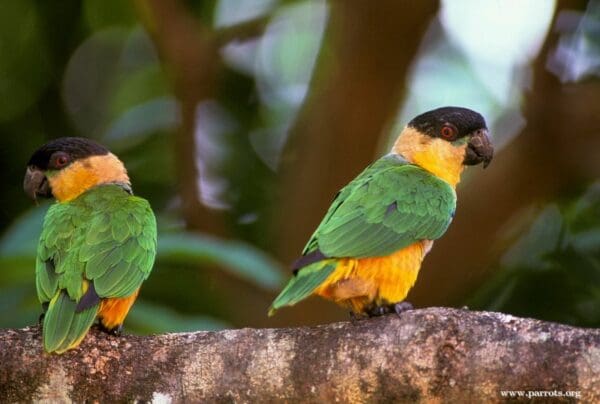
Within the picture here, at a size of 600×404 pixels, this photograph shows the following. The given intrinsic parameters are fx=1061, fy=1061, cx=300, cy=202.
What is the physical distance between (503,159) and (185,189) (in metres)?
2.03

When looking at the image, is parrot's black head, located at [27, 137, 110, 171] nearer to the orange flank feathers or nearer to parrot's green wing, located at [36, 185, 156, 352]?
parrot's green wing, located at [36, 185, 156, 352]

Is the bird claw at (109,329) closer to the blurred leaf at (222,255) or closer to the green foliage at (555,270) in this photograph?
the blurred leaf at (222,255)

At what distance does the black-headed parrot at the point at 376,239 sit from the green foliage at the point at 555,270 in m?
1.77

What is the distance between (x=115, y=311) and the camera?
176 inches

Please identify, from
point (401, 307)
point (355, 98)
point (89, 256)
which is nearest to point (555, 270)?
point (355, 98)

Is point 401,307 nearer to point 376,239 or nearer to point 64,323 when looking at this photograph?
point 376,239

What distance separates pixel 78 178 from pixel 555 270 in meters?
3.15

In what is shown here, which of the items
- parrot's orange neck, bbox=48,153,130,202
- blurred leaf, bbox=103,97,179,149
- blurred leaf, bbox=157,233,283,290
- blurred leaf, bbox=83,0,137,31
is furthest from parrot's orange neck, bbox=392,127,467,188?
blurred leaf, bbox=83,0,137,31

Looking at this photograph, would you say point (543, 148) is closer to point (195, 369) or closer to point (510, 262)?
point (510, 262)

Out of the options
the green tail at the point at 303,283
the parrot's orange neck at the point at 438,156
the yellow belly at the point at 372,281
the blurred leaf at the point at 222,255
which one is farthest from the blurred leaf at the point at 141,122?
the green tail at the point at 303,283

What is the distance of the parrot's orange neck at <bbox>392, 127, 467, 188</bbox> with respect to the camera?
5.23 meters

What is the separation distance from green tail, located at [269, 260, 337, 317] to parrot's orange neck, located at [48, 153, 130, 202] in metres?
1.64

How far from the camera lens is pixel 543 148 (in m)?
6.50

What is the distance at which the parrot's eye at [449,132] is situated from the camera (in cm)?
526
